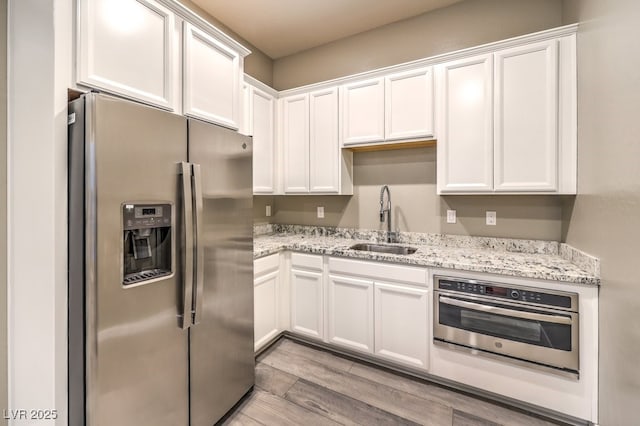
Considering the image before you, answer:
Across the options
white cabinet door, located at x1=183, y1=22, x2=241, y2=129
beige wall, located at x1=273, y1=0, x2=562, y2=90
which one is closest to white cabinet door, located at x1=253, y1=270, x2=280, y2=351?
white cabinet door, located at x1=183, y1=22, x2=241, y2=129

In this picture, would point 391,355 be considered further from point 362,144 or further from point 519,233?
point 362,144

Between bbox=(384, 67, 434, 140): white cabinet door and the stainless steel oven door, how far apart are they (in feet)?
4.43

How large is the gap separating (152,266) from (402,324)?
1771 millimetres

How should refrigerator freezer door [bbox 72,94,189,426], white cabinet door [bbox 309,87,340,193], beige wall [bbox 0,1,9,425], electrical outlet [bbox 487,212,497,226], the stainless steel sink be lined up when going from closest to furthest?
refrigerator freezer door [bbox 72,94,189,426] < beige wall [bbox 0,1,9,425] < electrical outlet [bbox 487,212,497,226] < the stainless steel sink < white cabinet door [bbox 309,87,340,193]

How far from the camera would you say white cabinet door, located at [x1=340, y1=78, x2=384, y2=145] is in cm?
259

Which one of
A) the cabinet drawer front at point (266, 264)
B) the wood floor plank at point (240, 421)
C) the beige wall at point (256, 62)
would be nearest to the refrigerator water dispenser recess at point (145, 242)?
the cabinet drawer front at point (266, 264)

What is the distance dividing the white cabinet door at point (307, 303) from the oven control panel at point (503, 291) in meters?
1.04

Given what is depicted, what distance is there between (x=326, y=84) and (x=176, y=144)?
1.85 metres

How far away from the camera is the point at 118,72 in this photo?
142 centimetres

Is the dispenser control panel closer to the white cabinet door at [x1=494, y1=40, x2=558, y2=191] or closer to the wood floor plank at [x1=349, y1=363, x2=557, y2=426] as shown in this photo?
the wood floor plank at [x1=349, y1=363, x2=557, y2=426]

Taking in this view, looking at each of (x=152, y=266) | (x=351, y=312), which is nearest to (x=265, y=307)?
(x=351, y=312)

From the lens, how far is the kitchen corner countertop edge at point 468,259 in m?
1.75

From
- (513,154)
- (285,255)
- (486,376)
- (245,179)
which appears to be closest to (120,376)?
(245,179)

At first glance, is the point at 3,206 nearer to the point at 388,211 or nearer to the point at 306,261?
the point at 306,261
